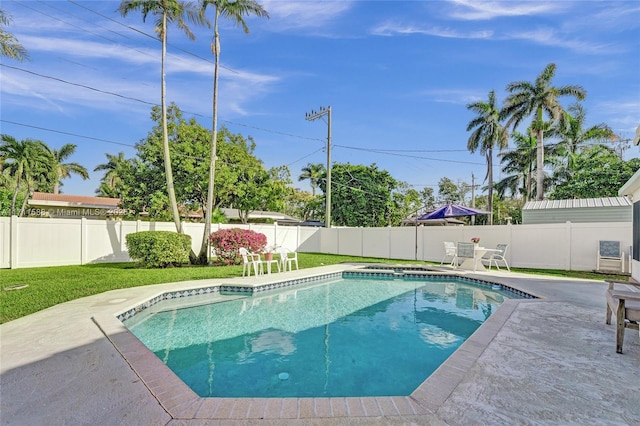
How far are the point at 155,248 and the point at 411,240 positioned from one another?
35.9 feet

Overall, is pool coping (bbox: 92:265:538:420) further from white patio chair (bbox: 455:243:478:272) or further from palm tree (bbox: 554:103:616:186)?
palm tree (bbox: 554:103:616:186)

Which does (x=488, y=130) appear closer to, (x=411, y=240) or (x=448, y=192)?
(x=411, y=240)

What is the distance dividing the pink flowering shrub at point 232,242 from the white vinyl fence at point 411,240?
267cm

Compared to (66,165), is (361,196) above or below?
below

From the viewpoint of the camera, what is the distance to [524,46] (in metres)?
11.7

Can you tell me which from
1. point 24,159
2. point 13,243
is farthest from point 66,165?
point 13,243

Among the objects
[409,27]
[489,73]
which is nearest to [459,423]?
[409,27]

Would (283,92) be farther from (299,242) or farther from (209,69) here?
(299,242)

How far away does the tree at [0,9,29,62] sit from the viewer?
27.4 feet

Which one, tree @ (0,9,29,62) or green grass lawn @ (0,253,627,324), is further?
tree @ (0,9,29,62)

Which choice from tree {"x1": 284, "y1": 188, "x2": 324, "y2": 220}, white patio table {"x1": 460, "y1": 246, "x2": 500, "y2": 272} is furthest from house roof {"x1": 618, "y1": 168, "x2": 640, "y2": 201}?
tree {"x1": 284, "y1": 188, "x2": 324, "y2": 220}

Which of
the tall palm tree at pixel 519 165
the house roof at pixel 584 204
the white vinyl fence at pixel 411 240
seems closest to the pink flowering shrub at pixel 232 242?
the white vinyl fence at pixel 411 240

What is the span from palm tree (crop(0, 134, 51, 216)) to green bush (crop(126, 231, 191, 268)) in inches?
699

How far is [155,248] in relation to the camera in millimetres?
10922
